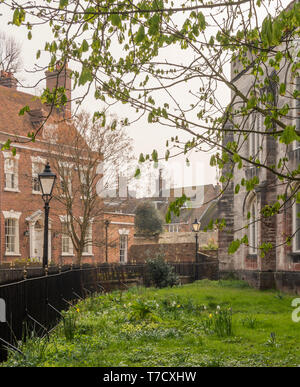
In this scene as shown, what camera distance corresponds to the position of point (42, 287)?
426 inches

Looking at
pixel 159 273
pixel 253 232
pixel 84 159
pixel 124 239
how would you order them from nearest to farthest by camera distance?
1. pixel 159 273
2. pixel 253 232
3. pixel 84 159
4. pixel 124 239

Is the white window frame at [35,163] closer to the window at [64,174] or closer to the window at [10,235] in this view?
the window at [10,235]

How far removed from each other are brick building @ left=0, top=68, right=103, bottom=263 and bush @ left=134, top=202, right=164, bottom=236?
15769 mm

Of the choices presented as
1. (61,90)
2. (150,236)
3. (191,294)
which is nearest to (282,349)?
(61,90)

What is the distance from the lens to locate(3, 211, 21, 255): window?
1286 inches

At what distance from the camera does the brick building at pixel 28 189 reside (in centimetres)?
3155

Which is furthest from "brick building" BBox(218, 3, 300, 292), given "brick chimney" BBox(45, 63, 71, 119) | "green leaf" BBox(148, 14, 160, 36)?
"green leaf" BBox(148, 14, 160, 36)

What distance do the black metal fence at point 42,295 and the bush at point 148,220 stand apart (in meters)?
29.1

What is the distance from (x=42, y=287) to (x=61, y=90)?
5.04 metres

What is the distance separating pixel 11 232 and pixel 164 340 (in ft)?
80.0

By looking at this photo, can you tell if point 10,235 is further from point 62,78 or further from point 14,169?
point 62,78

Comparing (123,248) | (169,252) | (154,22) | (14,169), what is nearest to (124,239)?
(123,248)

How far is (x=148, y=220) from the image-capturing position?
52.3m

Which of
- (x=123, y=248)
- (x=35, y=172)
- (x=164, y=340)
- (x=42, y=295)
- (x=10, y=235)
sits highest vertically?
(x=35, y=172)
